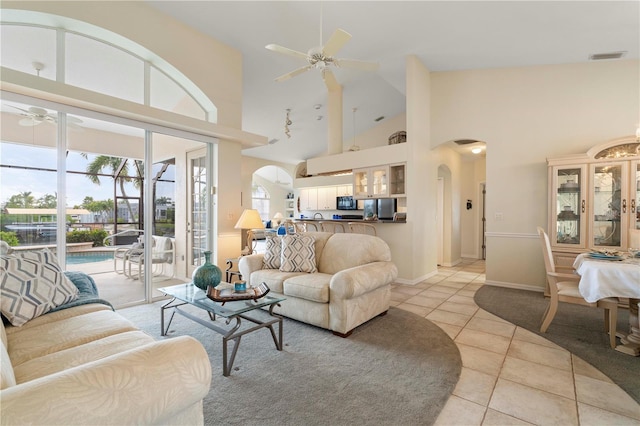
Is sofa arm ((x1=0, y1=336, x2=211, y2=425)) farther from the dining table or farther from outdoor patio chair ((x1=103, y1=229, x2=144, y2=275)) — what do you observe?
outdoor patio chair ((x1=103, y1=229, x2=144, y2=275))

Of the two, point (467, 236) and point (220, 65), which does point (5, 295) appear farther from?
point (467, 236)

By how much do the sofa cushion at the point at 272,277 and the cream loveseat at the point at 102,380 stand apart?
1.59m

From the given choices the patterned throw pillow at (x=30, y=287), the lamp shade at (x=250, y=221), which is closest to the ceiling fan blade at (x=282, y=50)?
the lamp shade at (x=250, y=221)

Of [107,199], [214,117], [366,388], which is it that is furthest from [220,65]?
[366,388]

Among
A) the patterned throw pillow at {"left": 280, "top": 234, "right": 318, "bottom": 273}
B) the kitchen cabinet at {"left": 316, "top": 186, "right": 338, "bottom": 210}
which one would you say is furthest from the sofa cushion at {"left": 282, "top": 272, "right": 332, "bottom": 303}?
the kitchen cabinet at {"left": 316, "top": 186, "right": 338, "bottom": 210}

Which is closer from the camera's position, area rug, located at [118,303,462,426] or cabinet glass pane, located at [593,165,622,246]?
area rug, located at [118,303,462,426]

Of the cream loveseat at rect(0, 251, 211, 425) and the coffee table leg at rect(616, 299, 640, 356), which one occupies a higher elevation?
the cream loveseat at rect(0, 251, 211, 425)

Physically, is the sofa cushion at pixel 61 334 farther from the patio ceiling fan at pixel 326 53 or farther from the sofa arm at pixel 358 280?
the patio ceiling fan at pixel 326 53

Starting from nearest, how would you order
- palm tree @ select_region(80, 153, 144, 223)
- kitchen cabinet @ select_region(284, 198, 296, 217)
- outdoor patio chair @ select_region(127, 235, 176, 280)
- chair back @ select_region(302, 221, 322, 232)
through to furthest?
palm tree @ select_region(80, 153, 144, 223) < outdoor patio chair @ select_region(127, 235, 176, 280) < chair back @ select_region(302, 221, 322, 232) < kitchen cabinet @ select_region(284, 198, 296, 217)

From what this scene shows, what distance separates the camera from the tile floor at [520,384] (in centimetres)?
172

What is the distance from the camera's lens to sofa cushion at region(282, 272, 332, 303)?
2.82 m

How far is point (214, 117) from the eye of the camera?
14.1ft

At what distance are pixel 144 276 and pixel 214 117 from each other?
2467mm

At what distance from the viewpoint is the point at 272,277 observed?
3225mm
